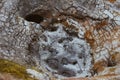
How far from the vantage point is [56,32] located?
31.4 feet

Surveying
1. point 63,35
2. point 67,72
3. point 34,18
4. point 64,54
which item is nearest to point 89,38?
point 63,35

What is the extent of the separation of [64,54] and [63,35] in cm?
63

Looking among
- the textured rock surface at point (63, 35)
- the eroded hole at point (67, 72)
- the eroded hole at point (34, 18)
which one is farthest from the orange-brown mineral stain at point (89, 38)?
the eroded hole at point (34, 18)

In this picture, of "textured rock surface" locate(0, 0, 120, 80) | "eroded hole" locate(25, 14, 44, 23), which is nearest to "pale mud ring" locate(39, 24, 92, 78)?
"textured rock surface" locate(0, 0, 120, 80)

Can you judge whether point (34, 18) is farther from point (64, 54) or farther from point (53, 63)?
point (53, 63)

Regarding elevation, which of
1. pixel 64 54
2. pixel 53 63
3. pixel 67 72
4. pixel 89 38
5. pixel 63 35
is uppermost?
pixel 63 35

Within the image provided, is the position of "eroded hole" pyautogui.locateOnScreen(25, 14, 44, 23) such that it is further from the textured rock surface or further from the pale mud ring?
the pale mud ring

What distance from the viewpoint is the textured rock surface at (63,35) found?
874cm

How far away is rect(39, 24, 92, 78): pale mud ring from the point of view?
882cm

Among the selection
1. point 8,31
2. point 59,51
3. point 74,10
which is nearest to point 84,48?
point 59,51

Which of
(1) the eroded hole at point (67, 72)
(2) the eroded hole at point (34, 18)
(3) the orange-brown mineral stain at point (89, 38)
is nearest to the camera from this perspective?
(1) the eroded hole at point (67, 72)

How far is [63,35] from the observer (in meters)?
9.56

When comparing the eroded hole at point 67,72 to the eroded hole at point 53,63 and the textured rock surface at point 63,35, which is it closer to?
the textured rock surface at point 63,35

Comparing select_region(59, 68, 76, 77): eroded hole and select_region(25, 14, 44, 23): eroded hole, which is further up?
select_region(25, 14, 44, 23): eroded hole
